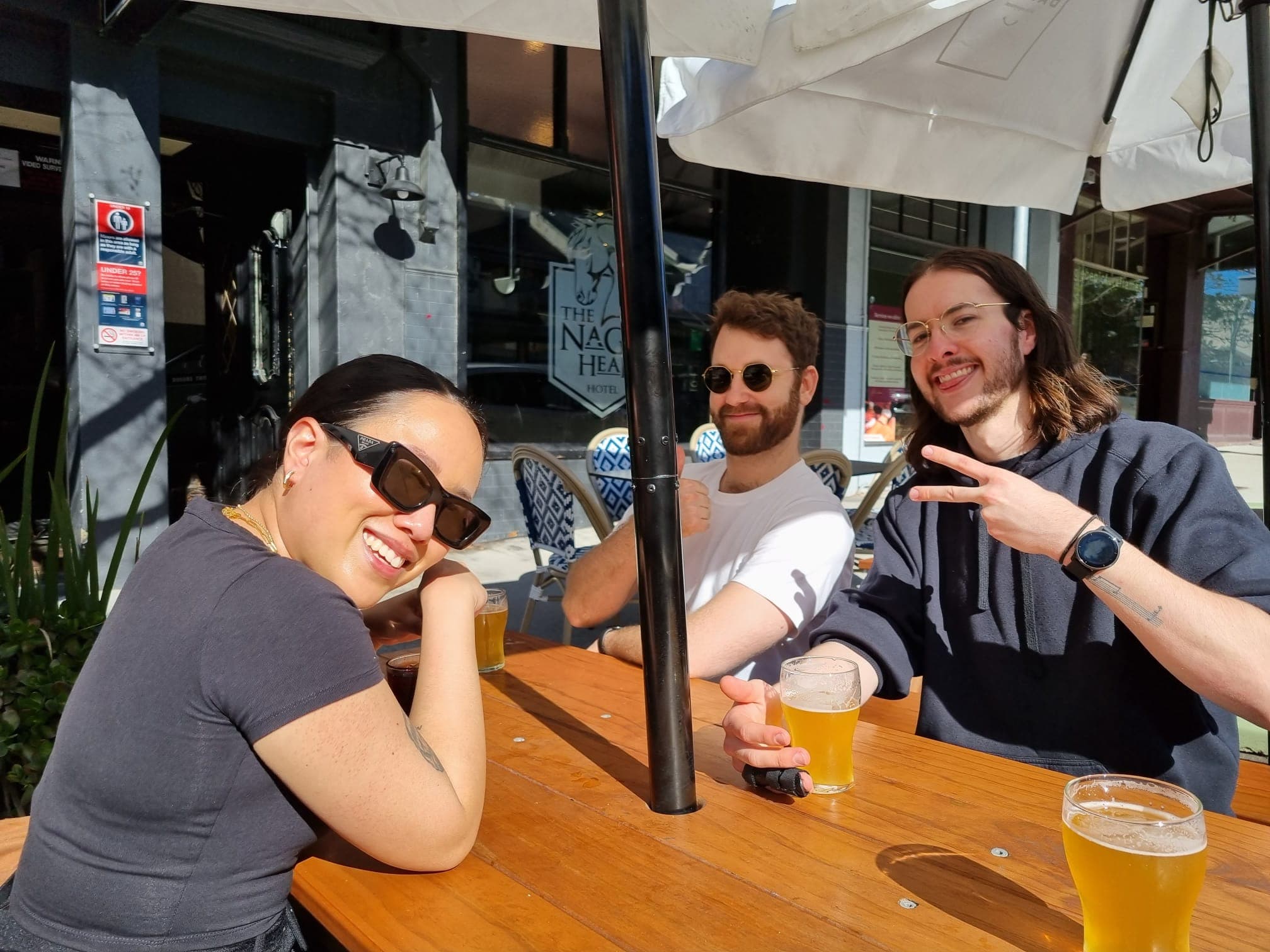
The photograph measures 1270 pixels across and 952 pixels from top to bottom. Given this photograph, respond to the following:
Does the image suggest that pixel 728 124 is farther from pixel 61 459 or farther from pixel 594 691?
pixel 61 459

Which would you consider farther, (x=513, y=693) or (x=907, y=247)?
(x=907, y=247)

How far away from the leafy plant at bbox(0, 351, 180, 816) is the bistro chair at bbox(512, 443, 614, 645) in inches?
83.0

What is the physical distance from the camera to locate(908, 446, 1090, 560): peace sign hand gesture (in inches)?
54.6

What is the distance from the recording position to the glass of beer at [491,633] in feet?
6.42

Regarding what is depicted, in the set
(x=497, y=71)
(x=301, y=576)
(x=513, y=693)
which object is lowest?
(x=513, y=693)

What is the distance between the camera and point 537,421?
25.6 ft

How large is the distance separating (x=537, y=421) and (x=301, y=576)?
674 cm

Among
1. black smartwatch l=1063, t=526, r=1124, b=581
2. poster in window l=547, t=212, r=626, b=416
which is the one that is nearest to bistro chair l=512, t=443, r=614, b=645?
black smartwatch l=1063, t=526, r=1124, b=581

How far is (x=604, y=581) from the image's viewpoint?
7.90 ft

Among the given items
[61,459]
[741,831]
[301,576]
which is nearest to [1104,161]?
[741,831]

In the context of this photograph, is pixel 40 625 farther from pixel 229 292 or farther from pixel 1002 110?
pixel 229 292

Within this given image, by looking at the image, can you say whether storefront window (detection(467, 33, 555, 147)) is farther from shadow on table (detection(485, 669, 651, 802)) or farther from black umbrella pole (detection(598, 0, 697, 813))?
black umbrella pole (detection(598, 0, 697, 813))

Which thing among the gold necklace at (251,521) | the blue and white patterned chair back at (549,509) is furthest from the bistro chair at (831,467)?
the gold necklace at (251,521)

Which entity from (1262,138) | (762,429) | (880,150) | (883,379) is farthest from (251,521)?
(883,379)
